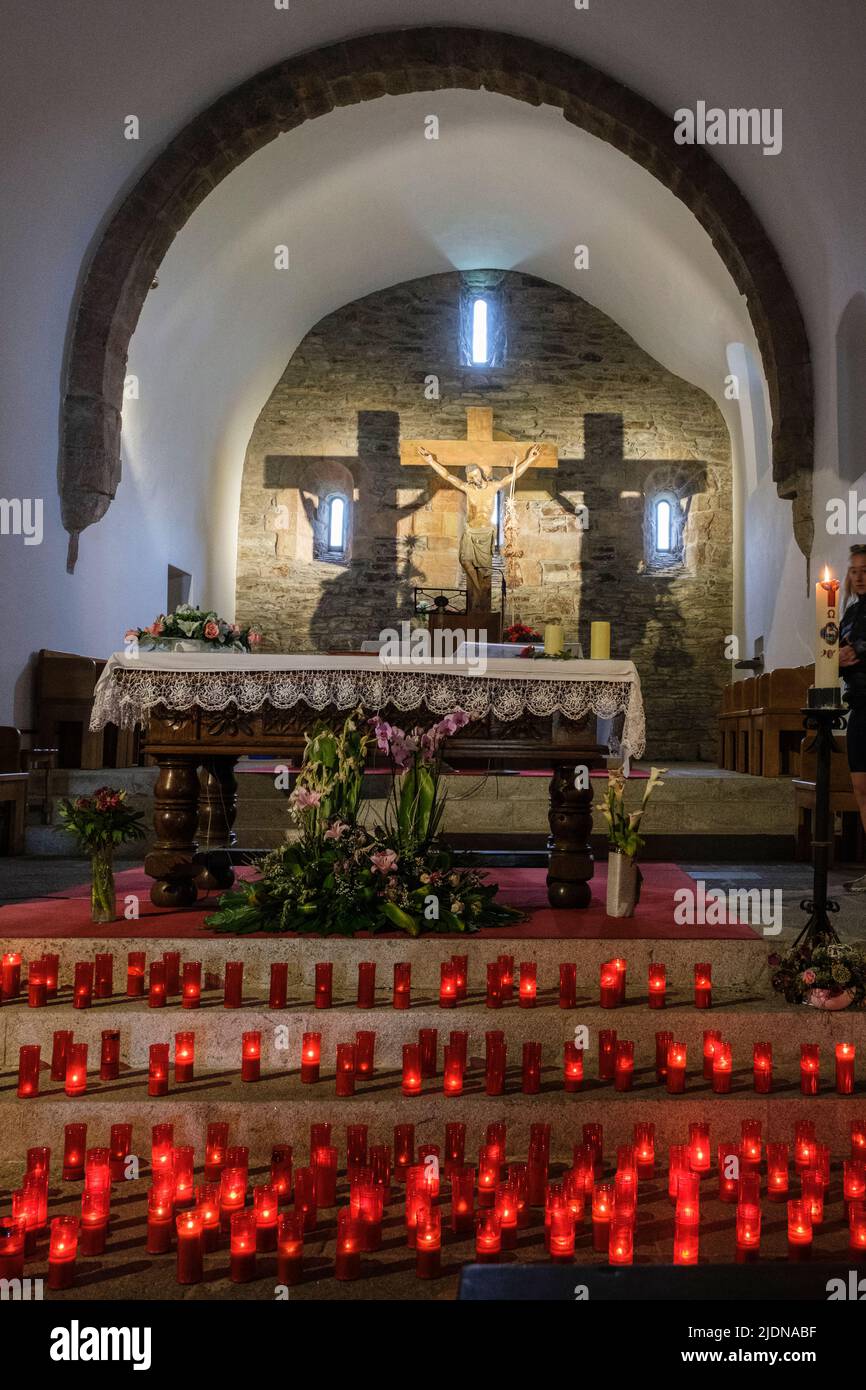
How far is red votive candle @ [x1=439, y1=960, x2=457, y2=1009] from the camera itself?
11.0ft

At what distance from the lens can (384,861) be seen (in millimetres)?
3830

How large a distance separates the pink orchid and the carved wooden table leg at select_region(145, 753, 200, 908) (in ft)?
2.70

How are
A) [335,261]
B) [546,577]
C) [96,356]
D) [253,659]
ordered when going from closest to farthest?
[253,659], [96,356], [335,261], [546,577]

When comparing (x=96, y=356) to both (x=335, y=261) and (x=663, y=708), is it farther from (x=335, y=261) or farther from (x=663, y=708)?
(x=663, y=708)

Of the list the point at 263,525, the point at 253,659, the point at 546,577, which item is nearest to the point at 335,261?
the point at 263,525

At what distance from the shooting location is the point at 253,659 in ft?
13.8

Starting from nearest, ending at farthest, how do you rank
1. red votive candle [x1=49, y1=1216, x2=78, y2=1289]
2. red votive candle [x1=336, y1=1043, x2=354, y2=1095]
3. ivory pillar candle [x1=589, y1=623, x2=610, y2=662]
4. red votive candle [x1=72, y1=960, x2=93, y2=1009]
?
red votive candle [x1=49, y1=1216, x2=78, y2=1289] → red votive candle [x1=336, y1=1043, x2=354, y2=1095] → red votive candle [x1=72, y1=960, x2=93, y2=1009] → ivory pillar candle [x1=589, y1=623, x2=610, y2=662]

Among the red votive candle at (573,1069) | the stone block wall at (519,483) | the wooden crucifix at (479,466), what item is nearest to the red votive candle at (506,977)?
the red votive candle at (573,1069)

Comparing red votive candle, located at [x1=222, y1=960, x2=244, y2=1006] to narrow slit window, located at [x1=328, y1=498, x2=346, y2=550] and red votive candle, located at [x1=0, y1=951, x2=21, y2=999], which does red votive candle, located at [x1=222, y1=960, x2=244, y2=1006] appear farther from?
narrow slit window, located at [x1=328, y1=498, x2=346, y2=550]

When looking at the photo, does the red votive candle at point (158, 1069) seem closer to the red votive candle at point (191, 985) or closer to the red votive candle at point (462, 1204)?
the red votive candle at point (191, 985)

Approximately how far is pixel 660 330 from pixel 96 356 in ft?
21.6

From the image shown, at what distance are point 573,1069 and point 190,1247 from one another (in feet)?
3.85

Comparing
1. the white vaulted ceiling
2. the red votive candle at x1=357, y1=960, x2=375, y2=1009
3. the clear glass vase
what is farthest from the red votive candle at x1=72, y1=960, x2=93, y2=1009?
the white vaulted ceiling

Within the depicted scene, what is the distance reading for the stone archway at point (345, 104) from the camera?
27.7 ft
